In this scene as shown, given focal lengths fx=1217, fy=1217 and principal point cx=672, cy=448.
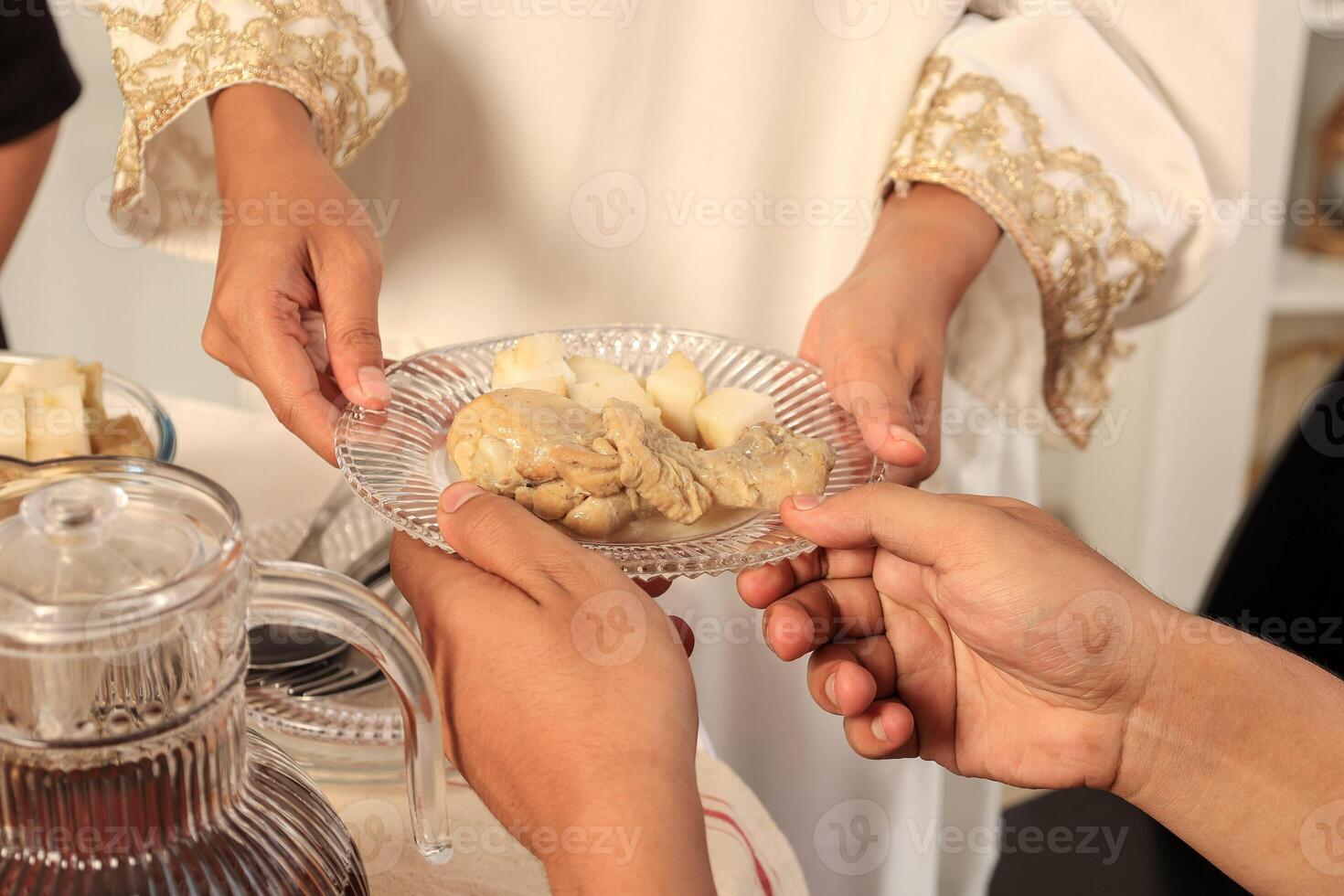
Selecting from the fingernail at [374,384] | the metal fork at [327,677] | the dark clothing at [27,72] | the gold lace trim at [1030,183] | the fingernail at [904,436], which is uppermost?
the dark clothing at [27,72]

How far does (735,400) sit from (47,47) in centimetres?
112

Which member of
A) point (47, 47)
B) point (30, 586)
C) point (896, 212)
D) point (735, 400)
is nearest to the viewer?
point (30, 586)

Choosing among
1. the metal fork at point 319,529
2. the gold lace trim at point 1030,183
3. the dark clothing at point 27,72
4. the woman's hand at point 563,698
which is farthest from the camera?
the dark clothing at point 27,72

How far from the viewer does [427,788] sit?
1.81 feet

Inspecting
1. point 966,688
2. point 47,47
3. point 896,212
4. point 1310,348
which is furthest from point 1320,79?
point 47,47

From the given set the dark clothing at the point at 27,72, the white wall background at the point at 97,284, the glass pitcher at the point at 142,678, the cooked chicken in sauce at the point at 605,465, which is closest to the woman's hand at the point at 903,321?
the cooked chicken in sauce at the point at 605,465

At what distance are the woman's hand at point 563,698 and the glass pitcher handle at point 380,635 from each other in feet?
Answer: 0.30

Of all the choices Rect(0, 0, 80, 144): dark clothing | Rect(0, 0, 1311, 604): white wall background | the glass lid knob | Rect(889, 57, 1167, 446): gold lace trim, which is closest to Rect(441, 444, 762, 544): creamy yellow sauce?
the glass lid knob

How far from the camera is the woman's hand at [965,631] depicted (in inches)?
31.7

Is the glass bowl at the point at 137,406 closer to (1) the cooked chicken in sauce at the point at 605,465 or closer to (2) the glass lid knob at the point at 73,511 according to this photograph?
(1) the cooked chicken in sauce at the point at 605,465

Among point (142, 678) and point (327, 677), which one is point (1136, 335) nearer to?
point (327, 677)

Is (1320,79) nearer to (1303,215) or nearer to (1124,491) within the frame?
(1303,215)

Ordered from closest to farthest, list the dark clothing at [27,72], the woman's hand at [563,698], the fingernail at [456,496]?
1. the woman's hand at [563,698]
2. the fingernail at [456,496]
3. the dark clothing at [27,72]

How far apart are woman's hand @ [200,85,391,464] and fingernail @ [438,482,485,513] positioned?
0.13 metres
